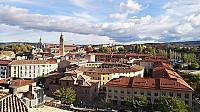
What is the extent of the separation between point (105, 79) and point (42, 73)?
23.0 meters

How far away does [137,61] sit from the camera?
79875mm

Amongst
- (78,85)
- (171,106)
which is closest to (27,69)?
(78,85)

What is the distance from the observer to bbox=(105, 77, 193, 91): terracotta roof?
32747 mm

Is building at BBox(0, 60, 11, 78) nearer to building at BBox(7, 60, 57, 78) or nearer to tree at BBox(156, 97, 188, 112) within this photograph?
building at BBox(7, 60, 57, 78)

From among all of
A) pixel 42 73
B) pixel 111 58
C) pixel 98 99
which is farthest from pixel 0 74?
pixel 111 58

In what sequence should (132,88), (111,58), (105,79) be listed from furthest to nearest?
(111,58) → (105,79) → (132,88)

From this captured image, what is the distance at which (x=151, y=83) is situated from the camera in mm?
35281

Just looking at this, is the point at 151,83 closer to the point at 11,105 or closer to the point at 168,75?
the point at 168,75

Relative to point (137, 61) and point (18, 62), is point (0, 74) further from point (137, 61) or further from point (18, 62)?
point (137, 61)

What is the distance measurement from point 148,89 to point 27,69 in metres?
39.6

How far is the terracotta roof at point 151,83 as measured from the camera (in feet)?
107

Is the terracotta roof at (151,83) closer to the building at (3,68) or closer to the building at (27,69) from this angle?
the building at (27,69)

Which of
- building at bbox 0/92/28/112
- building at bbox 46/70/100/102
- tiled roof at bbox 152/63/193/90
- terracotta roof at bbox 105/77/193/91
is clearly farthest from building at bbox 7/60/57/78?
building at bbox 0/92/28/112

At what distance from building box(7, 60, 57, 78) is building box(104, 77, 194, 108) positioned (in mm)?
29654
